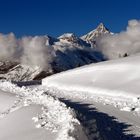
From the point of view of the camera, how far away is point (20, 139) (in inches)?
639

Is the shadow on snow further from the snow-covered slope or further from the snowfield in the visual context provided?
the snow-covered slope

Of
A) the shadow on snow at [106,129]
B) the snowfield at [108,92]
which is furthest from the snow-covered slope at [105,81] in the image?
the shadow on snow at [106,129]

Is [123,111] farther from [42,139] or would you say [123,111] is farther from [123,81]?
[123,81]

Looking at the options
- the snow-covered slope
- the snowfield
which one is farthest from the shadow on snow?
the snow-covered slope

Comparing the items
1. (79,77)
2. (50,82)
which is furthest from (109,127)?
(50,82)

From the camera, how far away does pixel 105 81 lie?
1743 inches

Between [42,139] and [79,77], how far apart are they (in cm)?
3586

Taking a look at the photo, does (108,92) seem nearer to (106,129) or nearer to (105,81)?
A: (105,81)

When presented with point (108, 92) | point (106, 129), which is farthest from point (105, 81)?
point (106, 129)

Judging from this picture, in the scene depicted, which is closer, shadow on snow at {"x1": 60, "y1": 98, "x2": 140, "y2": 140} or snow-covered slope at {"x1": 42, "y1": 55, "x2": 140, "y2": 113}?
shadow on snow at {"x1": 60, "y1": 98, "x2": 140, "y2": 140}

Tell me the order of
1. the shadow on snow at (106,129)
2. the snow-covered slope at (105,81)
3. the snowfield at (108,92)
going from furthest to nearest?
the snow-covered slope at (105,81)
the snowfield at (108,92)
the shadow on snow at (106,129)

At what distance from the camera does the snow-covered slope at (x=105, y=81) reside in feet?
117

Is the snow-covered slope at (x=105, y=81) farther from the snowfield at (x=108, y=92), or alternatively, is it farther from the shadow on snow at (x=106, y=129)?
the shadow on snow at (x=106, y=129)

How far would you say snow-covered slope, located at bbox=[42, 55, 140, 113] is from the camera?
35.8 m
